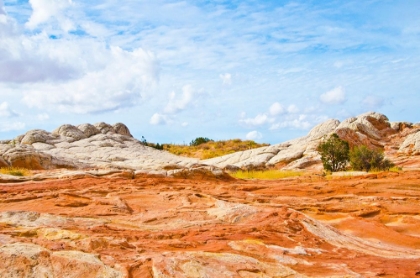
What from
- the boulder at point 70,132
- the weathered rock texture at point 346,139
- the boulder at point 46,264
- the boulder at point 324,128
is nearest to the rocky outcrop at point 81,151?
the boulder at point 70,132

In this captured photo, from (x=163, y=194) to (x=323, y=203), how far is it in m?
4.25

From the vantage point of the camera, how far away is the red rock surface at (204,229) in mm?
6027

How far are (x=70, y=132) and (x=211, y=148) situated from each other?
16.2 m

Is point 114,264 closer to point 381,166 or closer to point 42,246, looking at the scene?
point 42,246

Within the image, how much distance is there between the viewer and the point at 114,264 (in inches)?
230

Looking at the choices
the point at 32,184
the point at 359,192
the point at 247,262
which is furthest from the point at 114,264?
the point at 359,192

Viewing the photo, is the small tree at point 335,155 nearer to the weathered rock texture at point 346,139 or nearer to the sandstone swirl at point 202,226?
the weathered rock texture at point 346,139

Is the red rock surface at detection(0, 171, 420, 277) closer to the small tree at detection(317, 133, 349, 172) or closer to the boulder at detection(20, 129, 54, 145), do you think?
the small tree at detection(317, 133, 349, 172)

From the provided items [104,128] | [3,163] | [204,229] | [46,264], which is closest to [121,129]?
Result: [104,128]

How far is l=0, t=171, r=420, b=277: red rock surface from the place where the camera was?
6.03 meters

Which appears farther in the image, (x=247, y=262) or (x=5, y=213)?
(x=5, y=213)

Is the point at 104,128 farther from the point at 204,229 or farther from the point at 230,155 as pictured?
the point at 204,229

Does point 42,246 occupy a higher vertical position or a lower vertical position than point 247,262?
higher

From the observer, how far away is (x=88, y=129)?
43.1 meters
